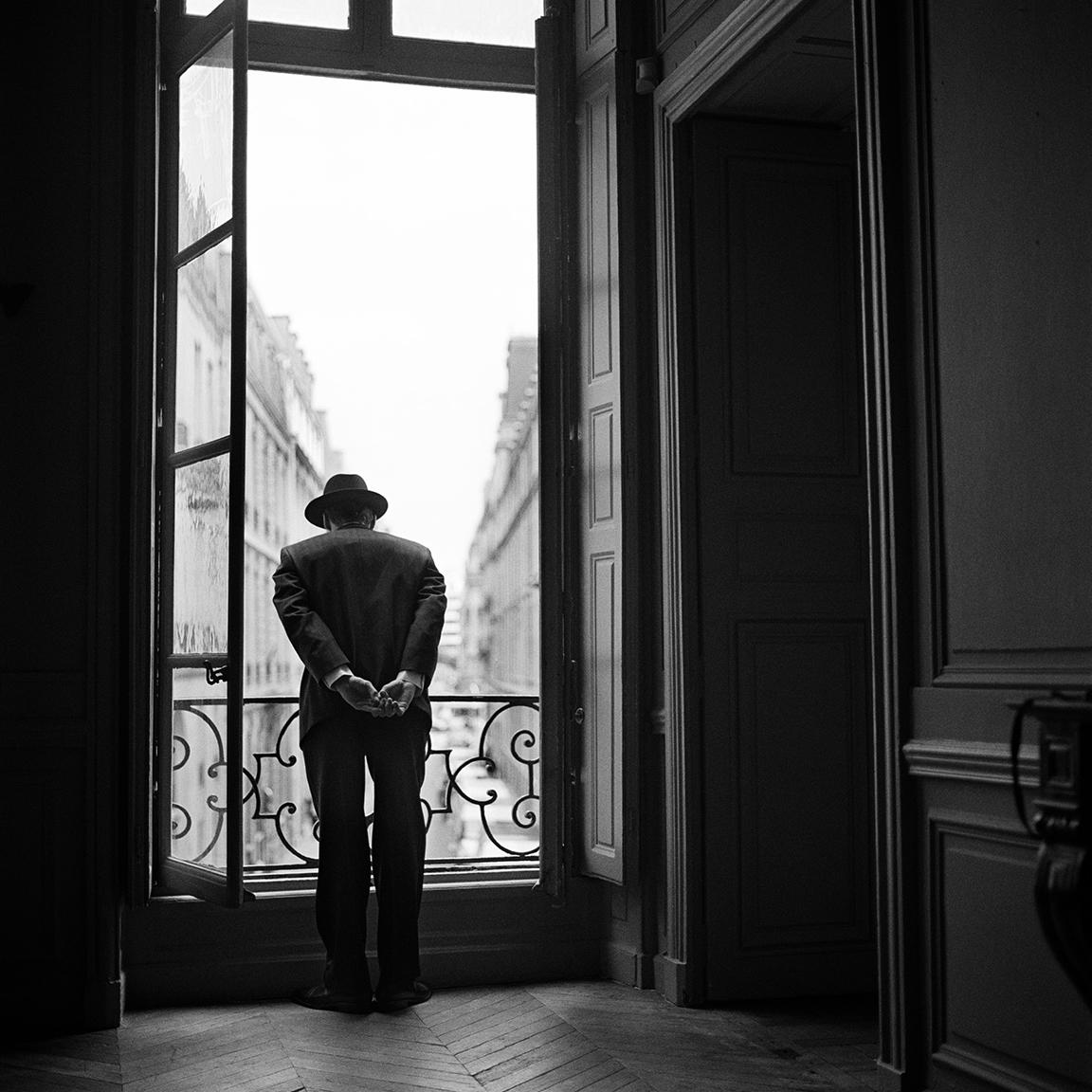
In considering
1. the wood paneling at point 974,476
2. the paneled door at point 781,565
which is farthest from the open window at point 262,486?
the wood paneling at point 974,476

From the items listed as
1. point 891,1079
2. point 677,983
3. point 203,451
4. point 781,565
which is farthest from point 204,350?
point 891,1079

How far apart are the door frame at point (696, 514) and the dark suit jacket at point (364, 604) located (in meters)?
0.78

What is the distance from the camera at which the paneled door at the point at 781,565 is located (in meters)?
4.40

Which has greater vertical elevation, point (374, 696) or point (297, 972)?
point (374, 696)

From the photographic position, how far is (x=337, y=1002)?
424cm

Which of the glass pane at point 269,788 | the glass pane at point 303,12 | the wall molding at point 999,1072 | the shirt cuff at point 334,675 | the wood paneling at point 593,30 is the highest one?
the glass pane at point 303,12

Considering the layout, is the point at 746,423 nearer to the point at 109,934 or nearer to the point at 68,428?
the point at 68,428

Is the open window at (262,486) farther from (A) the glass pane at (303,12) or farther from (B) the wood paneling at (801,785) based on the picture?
(B) the wood paneling at (801,785)

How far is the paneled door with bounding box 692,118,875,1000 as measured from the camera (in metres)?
4.40

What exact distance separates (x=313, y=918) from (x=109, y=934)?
69cm

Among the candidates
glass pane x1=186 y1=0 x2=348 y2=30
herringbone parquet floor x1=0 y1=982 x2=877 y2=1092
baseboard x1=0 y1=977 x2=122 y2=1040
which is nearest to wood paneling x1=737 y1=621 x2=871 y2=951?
herringbone parquet floor x1=0 y1=982 x2=877 y2=1092

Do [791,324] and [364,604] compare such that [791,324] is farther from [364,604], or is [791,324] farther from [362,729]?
[362,729]

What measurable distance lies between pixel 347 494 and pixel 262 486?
155 cm

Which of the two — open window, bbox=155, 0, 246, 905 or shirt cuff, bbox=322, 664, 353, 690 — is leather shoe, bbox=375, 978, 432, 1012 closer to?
open window, bbox=155, 0, 246, 905
